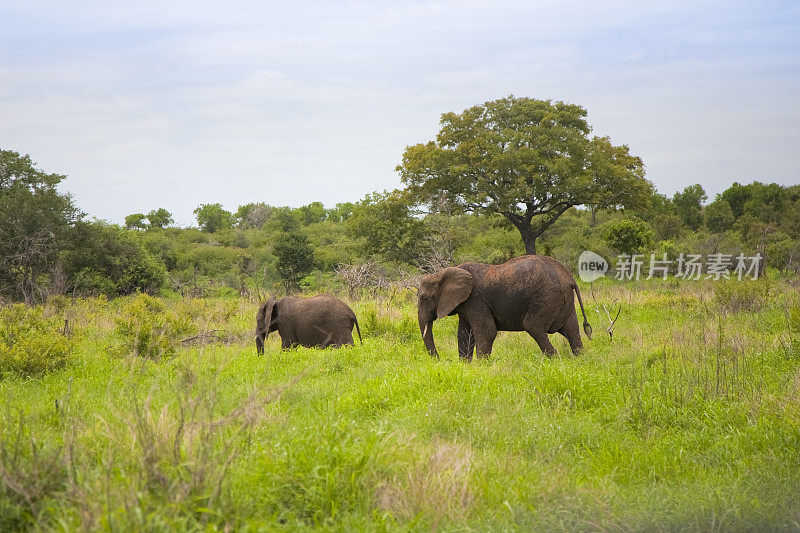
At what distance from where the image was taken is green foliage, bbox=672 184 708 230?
152 feet

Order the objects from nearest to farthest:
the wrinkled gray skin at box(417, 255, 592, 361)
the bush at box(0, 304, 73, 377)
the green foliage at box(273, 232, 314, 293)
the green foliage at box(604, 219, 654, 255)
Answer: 1. the bush at box(0, 304, 73, 377)
2. the wrinkled gray skin at box(417, 255, 592, 361)
3. the green foliage at box(604, 219, 654, 255)
4. the green foliage at box(273, 232, 314, 293)

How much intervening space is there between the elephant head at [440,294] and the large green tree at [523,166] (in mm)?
18621

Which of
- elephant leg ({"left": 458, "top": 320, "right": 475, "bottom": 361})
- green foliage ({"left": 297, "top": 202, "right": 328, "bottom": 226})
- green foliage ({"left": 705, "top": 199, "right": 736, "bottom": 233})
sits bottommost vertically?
elephant leg ({"left": 458, "top": 320, "right": 475, "bottom": 361})

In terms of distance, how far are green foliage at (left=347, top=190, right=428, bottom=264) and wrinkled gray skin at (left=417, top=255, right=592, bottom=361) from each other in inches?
815

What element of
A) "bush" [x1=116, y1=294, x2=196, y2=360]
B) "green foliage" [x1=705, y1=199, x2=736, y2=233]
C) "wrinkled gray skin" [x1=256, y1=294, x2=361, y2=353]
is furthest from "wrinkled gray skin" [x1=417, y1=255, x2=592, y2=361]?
"green foliage" [x1=705, y1=199, x2=736, y2=233]

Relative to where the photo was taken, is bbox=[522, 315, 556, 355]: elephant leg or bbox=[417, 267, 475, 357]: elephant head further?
bbox=[417, 267, 475, 357]: elephant head

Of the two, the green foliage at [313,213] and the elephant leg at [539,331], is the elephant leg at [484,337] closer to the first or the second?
the elephant leg at [539,331]

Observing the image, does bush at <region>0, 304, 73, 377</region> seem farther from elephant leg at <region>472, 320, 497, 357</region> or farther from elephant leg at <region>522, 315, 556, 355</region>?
elephant leg at <region>522, 315, 556, 355</region>

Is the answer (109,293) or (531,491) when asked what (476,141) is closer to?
(109,293)

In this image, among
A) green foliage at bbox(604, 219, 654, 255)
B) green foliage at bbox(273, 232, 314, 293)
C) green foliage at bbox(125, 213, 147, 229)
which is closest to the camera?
green foliage at bbox(604, 219, 654, 255)

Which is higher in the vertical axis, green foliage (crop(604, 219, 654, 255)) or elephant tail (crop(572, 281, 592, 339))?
green foliage (crop(604, 219, 654, 255))

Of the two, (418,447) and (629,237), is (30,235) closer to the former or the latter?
(418,447)

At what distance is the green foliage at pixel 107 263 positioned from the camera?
26.6 m

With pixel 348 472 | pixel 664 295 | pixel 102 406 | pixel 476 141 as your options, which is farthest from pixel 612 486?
pixel 476 141
